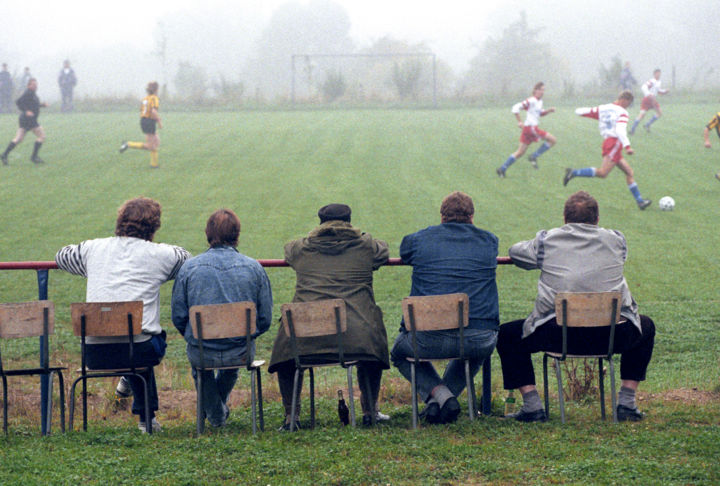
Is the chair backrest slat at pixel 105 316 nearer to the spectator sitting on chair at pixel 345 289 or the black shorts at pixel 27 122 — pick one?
the spectator sitting on chair at pixel 345 289

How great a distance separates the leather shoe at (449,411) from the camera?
5.69 metres

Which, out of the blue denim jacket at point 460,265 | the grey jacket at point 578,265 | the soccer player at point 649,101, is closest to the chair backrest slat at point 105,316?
the blue denim jacket at point 460,265

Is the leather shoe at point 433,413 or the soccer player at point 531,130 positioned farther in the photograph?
the soccer player at point 531,130

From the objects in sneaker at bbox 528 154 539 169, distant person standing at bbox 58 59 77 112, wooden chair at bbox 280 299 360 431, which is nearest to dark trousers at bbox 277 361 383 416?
wooden chair at bbox 280 299 360 431

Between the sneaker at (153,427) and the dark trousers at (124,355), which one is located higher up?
the dark trousers at (124,355)

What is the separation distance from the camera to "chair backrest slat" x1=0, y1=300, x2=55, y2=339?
18.0 feet

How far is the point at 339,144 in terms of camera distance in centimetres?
2328

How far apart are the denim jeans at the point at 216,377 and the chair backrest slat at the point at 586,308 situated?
1.96m

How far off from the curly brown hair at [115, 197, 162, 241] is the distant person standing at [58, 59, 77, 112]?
102 feet

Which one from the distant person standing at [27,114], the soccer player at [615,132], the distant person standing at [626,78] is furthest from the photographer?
the distant person standing at [626,78]

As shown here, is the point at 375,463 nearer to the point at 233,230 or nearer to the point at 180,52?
the point at 233,230

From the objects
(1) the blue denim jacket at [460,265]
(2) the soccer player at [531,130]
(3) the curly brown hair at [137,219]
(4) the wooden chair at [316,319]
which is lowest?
(4) the wooden chair at [316,319]

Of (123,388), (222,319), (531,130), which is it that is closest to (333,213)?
(222,319)

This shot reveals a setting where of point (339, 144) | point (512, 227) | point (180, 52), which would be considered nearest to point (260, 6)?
point (180, 52)
